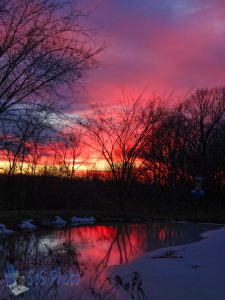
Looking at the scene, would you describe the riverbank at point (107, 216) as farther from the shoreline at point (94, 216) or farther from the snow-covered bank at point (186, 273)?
the snow-covered bank at point (186, 273)

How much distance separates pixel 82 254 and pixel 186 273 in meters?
4.93

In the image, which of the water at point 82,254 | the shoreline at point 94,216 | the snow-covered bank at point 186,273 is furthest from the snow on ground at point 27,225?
the snow-covered bank at point 186,273

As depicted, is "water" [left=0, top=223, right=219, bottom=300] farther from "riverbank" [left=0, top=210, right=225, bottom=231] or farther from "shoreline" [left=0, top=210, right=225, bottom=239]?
"riverbank" [left=0, top=210, right=225, bottom=231]

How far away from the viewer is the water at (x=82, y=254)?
802 cm

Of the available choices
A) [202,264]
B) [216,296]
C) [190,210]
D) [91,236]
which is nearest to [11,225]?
[91,236]

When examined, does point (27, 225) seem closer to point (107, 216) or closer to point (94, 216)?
point (94, 216)

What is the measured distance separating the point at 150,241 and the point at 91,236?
273 cm

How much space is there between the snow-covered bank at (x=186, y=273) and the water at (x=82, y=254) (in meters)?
0.39

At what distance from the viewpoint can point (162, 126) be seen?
3516 cm

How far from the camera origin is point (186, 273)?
30.8 ft

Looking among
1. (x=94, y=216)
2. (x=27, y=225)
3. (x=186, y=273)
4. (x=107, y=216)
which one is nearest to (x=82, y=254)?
(x=186, y=273)

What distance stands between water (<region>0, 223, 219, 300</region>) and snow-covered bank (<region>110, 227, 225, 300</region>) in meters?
0.39

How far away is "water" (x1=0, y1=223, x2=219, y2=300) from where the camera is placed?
8017mm

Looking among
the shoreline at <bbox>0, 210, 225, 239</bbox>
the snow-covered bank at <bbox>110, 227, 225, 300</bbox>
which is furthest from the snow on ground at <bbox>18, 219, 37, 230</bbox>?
the snow-covered bank at <bbox>110, 227, 225, 300</bbox>
